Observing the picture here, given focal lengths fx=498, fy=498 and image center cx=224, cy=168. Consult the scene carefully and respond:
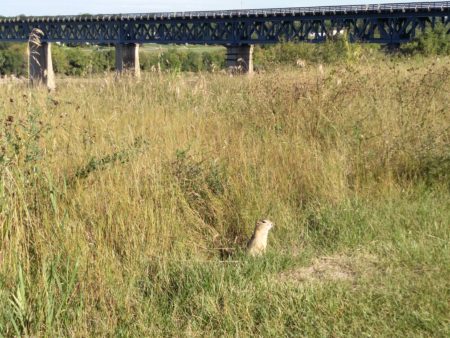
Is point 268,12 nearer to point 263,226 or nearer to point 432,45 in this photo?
point 432,45

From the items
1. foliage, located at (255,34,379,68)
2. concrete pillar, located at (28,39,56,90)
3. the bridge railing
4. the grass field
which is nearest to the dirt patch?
the grass field

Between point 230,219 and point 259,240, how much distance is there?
0.51m

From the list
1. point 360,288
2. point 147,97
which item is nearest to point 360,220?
point 360,288

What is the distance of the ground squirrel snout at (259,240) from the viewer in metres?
3.05

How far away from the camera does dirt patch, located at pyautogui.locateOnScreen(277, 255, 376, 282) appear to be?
9.27 feet

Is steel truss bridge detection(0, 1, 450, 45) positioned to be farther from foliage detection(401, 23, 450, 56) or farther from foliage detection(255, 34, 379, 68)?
foliage detection(255, 34, 379, 68)

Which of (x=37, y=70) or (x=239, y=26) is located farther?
(x=239, y=26)

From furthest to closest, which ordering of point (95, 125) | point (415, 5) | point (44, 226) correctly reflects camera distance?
1. point (415, 5)
2. point (95, 125)
3. point (44, 226)

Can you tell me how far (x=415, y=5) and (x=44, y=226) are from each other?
53277 mm

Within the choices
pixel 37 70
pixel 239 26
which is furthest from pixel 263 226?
pixel 239 26

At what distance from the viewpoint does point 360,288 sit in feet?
8.78

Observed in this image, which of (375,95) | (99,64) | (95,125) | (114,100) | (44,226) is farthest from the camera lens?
(99,64)

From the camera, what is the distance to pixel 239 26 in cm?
6191

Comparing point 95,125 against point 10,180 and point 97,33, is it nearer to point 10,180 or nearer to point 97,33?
point 10,180
